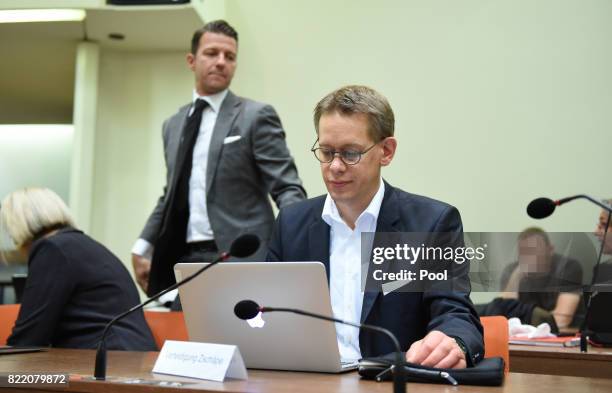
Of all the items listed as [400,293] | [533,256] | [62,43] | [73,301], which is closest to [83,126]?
[62,43]

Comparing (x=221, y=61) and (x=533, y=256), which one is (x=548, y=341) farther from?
(x=221, y=61)

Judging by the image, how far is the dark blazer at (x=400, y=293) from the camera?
5.98 feet

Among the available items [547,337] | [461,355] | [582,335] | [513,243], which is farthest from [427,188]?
[461,355]

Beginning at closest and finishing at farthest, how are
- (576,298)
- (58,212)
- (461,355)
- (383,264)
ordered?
(461,355) < (383,264) < (58,212) < (576,298)

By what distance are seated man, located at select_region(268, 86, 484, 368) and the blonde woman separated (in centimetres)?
79

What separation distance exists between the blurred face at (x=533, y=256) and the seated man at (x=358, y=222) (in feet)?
0.54

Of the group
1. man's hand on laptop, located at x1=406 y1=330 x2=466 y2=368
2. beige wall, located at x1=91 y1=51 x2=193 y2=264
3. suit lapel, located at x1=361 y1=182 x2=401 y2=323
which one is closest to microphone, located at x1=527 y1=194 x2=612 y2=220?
man's hand on laptop, located at x1=406 y1=330 x2=466 y2=368

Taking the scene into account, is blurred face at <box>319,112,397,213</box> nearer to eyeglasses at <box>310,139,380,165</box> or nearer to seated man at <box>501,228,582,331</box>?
eyeglasses at <box>310,139,380,165</box>

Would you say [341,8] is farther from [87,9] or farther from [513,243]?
[513,243]

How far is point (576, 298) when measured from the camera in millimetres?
4023

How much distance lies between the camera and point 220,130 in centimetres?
320

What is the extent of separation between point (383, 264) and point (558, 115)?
3.04m

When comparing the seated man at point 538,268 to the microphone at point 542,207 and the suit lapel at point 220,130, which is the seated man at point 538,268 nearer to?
the microphone at point 542,207

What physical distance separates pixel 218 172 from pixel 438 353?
5.74ft
